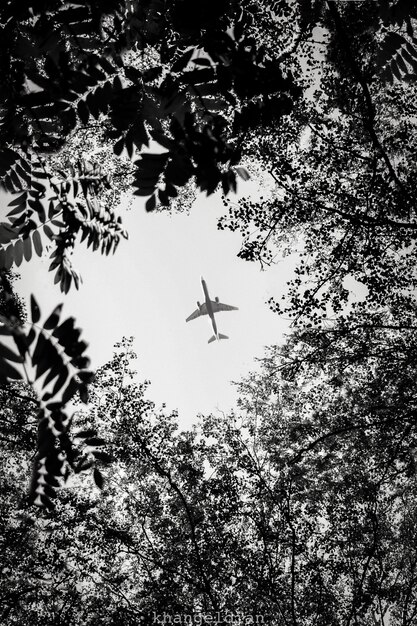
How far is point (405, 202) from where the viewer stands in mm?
9492

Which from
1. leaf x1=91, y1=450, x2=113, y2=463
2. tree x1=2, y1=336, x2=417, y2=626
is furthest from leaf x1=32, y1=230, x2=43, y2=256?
tree x1=2, y1=336, x2=417, y2=626

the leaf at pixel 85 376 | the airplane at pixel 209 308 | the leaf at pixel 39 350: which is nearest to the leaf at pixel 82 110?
the leaf at pixel 39 350

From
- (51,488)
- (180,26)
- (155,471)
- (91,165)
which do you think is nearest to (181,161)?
(180,26)

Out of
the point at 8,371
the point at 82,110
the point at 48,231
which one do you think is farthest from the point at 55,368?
the point at 48,231

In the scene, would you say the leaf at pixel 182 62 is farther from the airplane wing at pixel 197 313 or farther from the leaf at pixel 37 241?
the airplane wing at pixel 197 313

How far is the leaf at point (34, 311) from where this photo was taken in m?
1.67

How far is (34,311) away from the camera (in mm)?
1701

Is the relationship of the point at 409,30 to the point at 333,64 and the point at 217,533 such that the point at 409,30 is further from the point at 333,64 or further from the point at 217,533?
the point at 217,533

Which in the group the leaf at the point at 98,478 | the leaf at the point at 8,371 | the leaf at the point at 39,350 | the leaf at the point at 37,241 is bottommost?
the leaf at the point at 98,478

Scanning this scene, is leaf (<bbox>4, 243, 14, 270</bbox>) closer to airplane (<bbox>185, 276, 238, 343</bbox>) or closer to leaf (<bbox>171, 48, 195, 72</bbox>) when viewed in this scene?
leaf (<bbox>171, 48, 195, 72</bbox>)

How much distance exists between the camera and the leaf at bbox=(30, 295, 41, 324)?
5.48 feet

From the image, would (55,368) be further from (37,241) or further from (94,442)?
(37,241)

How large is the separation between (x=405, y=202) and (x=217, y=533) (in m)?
14.4

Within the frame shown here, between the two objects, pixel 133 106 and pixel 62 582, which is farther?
pixel 62 582
